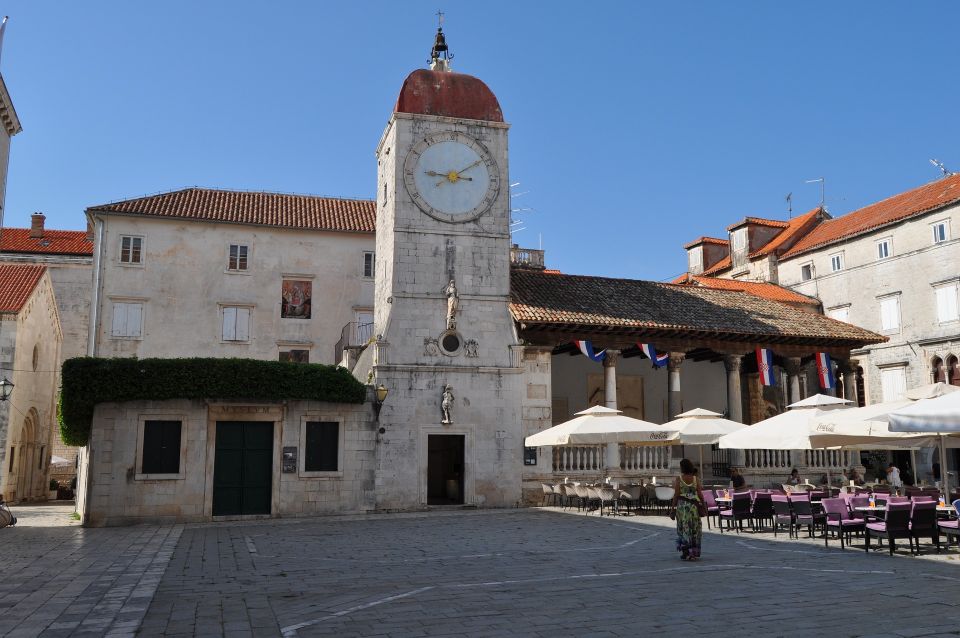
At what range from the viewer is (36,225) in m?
45.4

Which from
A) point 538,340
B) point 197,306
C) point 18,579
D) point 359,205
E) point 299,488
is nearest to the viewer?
point 18,579

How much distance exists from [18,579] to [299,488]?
10713mm

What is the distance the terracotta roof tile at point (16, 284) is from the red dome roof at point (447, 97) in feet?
57.4

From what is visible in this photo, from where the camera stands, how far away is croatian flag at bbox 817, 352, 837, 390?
28859 millimetres

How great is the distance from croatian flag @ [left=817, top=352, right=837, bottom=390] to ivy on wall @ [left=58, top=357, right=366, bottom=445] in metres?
17.8

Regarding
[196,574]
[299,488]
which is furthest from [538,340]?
[196,574]

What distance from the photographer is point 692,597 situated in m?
8.95

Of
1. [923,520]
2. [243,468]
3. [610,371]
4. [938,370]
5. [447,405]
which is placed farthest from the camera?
[938,370]

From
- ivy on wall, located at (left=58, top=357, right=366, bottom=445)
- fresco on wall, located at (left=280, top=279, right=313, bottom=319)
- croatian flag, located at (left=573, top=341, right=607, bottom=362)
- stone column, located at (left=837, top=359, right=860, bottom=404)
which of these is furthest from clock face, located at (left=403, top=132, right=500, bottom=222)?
stone column, located at (left=837, top=359, right=860, bottom=404)

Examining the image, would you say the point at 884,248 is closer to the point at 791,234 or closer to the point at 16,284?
the point at 791,234

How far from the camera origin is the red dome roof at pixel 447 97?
2525 centimetres

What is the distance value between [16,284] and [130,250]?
14.9 feet

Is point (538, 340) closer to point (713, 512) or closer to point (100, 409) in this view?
point (713, 512)

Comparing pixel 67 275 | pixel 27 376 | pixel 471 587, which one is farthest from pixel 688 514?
pixel 67 275
